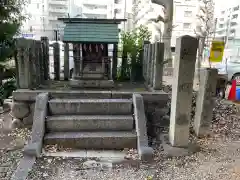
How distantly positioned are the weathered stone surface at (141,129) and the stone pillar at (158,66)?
1.80 feet

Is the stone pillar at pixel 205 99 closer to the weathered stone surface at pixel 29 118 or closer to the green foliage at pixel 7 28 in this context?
the weathered stone surface at pixel 29 118

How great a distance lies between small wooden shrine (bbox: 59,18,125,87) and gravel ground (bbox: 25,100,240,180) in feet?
7.80

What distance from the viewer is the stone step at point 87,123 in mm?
4242

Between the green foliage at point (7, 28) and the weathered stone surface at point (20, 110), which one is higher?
the green foliage at point (7, 28)

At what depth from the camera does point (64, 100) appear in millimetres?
4508

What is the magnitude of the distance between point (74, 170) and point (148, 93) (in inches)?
83.9

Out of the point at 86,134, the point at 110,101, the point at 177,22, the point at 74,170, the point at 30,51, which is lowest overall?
the point at 74,170

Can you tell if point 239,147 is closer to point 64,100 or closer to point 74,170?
point 74,170

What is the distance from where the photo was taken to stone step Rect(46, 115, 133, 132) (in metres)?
4.24

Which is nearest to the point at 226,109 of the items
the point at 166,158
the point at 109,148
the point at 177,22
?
the point at 166,158

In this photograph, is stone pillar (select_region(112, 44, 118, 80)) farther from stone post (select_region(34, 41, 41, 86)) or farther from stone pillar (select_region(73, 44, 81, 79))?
stone post (select_region(34, 41, 41, 86))

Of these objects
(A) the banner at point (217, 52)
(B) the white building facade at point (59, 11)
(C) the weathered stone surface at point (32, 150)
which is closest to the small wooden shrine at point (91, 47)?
(C) the weathered stone surface at point (32, 150)

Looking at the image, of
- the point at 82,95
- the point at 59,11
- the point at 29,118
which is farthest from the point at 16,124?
the point at 59,11

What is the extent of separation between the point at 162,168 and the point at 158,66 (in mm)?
2087
